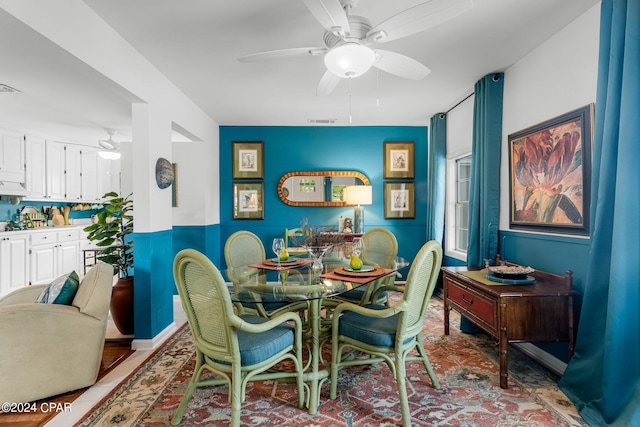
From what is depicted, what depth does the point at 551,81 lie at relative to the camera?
2.64 m

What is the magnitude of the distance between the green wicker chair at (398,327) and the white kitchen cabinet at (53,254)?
A: 5486 millimetres

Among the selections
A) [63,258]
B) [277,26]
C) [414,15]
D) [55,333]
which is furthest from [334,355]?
[63,258]

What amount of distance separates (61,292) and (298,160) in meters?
3.57

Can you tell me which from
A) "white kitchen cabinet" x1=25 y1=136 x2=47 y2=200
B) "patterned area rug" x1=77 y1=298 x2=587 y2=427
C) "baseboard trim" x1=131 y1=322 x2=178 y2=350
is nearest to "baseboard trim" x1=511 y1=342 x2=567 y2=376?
"patterned area rug" x1=77 y1=298 x2=587 y2=427

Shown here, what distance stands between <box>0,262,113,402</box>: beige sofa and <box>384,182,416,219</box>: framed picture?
13.0 feet

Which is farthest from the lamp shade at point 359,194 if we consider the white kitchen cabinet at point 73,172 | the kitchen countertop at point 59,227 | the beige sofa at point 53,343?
the white kitchen cabinet at point 73,172

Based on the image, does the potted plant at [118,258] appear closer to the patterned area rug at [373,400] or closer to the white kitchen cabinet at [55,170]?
the patterned area rug at [373,400]

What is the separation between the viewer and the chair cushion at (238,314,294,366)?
1795mm

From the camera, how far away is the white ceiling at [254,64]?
86.5 inches

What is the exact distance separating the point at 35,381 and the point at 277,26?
292cm

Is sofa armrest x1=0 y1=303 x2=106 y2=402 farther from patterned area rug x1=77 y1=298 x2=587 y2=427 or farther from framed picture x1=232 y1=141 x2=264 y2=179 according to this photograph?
framed picture x1=232 y1=141 x2=264 y2=179

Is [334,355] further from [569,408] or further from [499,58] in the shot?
[499,58]

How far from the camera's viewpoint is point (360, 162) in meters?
5.29

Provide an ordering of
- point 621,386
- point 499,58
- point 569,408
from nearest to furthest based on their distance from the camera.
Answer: point 621,386 → point 569,408 → point 499,58
